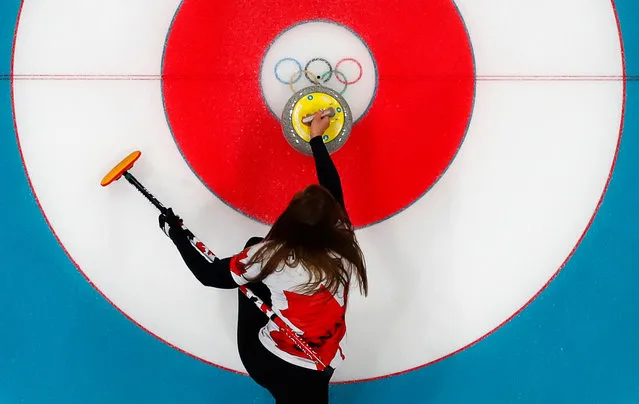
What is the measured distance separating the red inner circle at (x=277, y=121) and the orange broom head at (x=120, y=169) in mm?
116

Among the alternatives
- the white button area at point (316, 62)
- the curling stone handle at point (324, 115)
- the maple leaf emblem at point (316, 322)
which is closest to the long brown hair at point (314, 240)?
the maple leaf emblem at point (316, 322)

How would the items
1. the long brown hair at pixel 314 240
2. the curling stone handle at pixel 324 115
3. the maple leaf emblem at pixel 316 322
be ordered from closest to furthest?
1. the long brown hair at pixel 314 240
2. the maple leaf emblem at pixel 316 322
3. the curling stone handle at pixel 324 115

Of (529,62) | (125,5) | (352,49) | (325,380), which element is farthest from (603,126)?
(125,5)

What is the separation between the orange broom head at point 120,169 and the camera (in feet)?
3.73

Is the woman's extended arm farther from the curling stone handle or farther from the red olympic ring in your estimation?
the red olympic ring

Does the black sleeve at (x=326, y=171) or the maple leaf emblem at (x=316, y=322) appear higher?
the black sleeve at (x=326, y=171)

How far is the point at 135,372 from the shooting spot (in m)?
1.33

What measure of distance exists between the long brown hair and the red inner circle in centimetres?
30

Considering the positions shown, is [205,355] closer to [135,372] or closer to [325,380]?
[135,372]

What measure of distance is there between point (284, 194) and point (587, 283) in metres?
0.80

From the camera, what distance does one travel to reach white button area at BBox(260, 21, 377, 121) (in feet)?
4.00

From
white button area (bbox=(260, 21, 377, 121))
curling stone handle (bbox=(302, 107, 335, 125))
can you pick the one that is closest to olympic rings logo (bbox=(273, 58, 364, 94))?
white button area (bbox=(260, 21, 377, 121))

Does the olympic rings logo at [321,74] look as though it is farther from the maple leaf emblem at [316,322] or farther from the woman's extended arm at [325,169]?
the maple leaf emblem at [316,322]

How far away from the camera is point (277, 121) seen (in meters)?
1.23
